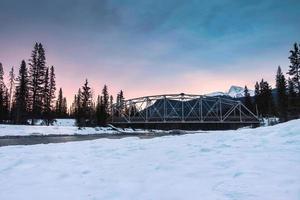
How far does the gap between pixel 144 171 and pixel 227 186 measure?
8.10 feet

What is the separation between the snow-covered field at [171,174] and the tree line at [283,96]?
153 feet

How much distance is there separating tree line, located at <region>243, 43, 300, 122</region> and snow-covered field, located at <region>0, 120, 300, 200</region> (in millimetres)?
46701

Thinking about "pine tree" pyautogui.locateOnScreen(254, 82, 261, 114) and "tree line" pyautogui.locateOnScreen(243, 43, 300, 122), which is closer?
"tree line" pyautogui.locateOnScreen(243, 43, 300, 122)


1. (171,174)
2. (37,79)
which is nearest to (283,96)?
(37,79)

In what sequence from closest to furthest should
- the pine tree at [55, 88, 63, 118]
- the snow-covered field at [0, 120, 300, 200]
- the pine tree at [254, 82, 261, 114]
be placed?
the snow-covered field at [0, 120, 300, 200], the pine tree at [254, 82, 261, 114], the pine tree at [55, 88, 63, 118]

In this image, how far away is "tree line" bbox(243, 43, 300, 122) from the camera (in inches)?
2434

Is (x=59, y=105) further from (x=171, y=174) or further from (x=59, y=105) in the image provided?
(x=171, y=174)

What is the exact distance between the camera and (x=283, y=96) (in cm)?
7294

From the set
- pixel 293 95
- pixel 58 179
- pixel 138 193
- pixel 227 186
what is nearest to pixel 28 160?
pixel 58 179

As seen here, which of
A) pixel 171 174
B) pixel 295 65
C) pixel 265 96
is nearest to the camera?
pixel 171 174

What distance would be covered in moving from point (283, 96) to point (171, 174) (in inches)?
2868

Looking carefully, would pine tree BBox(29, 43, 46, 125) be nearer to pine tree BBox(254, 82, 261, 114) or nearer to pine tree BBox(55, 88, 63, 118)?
pine tree BBox(55, 88, 63, 118)

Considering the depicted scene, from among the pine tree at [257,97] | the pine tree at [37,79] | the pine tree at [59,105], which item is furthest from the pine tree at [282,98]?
the pine tree at [59,105]

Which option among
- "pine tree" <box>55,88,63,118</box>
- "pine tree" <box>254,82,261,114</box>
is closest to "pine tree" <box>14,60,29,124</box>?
"pine tree" <box>55,88,63,118</box>
